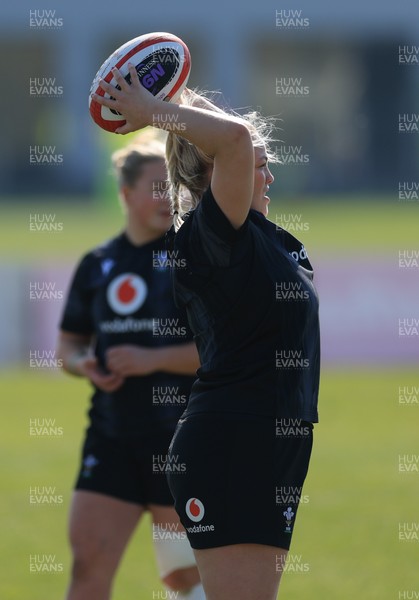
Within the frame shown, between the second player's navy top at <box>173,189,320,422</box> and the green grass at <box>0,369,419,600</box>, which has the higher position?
the second player's navy top at <box>173,189,320,422</box>

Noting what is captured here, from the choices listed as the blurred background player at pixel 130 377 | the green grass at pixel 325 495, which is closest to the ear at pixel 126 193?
the blurred background player at pixel 130 377

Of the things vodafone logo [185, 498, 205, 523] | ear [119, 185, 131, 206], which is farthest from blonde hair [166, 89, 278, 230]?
ear [119, 185, 131, 206]

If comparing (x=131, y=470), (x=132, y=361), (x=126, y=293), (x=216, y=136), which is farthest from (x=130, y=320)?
(x=216, y=136)

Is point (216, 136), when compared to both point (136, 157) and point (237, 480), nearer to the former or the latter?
point (237, 480)

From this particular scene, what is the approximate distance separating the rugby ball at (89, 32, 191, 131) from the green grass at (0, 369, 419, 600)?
128 centimetres

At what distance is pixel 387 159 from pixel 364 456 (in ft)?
113

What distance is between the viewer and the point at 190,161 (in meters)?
A: 3.60

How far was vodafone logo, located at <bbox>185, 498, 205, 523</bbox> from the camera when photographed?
3405mm

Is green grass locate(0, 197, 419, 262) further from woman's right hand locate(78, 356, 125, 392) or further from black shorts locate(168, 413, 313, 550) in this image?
black shorts locate(168, 413, 313, 550)

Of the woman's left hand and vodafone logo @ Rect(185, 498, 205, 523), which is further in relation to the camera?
the woman's left hand

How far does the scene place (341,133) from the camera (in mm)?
44719

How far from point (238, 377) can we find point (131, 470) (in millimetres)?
1644

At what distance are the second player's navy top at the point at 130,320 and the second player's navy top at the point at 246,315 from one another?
56.4 inches

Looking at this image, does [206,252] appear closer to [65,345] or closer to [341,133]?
[65,345]
